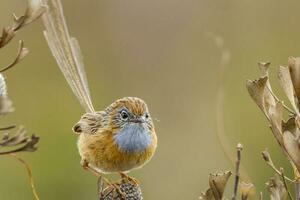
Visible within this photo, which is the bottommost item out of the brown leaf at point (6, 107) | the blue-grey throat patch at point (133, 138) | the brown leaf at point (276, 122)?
the brown leaf at point (276, 122)

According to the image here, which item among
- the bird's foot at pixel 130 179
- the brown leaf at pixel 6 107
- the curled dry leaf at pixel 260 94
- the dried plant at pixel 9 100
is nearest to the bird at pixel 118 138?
the bird's foot at pixel 130 179

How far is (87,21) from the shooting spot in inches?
374

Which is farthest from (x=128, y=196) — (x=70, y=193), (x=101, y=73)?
(x=101, y=73)

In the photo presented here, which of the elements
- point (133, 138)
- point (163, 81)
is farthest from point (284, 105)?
point (163, 81)

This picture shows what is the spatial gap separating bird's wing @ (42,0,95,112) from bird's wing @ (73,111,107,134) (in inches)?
12.3

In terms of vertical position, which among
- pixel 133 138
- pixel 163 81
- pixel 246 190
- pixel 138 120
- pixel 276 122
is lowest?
pixel 246 190

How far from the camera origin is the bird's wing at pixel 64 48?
11.2 feet

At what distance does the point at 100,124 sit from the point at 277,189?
5.59 feet

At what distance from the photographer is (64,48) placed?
3.52 meters

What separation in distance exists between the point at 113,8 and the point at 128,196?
636cm

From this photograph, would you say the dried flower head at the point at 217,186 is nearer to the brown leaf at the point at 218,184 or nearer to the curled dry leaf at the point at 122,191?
the brown leaf at the point at 218,184

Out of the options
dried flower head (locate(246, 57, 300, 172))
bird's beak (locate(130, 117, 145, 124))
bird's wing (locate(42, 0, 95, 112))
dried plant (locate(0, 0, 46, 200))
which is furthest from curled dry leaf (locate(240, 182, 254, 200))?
bird's beak (locate(130, 117, 145, 124))

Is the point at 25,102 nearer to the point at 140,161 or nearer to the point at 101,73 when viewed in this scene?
the point at 101,73

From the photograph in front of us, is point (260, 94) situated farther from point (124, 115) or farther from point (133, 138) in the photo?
point (124, 115)
